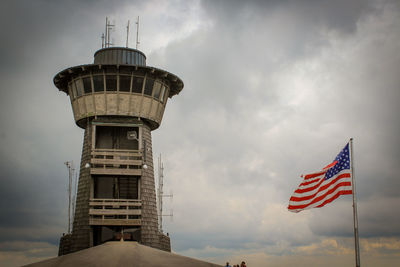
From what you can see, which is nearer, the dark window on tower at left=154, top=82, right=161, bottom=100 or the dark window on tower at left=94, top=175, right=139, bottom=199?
the dark window on tower at left=94, top=175, right=139, bottom=199

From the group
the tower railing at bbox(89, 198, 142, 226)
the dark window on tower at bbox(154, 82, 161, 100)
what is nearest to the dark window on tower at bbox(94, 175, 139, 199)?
the tower railing at bbox(89, 198, 142, 226)

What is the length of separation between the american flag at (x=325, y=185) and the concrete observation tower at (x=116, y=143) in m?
17.0

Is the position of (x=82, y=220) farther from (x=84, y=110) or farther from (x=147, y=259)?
(x=147, y=259)

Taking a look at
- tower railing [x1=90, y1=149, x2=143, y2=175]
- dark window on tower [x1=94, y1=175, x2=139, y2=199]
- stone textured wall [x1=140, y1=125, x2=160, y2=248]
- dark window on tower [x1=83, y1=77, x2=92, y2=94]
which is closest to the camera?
tower railing [x1=90, y1=149, x2=143, y2=175]

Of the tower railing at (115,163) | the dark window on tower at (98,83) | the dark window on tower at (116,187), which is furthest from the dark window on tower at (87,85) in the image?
the dark window on tower at (116,187)

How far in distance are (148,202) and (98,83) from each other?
11996mm

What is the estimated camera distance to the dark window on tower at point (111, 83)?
149ft

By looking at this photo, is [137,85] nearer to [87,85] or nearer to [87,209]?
[87,85]

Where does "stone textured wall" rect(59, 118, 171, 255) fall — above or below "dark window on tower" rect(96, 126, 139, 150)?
below

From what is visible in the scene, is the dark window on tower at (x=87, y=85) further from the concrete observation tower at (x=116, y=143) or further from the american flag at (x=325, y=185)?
the american flag at (x=325, y=185)

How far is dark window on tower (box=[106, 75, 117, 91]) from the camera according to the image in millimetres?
45500

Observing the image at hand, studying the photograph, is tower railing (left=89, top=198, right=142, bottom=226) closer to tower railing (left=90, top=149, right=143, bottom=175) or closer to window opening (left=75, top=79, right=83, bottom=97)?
tower railing (left=90, top=149, right=143, bottom=175)

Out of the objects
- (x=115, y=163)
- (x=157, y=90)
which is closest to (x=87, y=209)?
(x=115, y=163)

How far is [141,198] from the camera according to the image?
1729 inches
